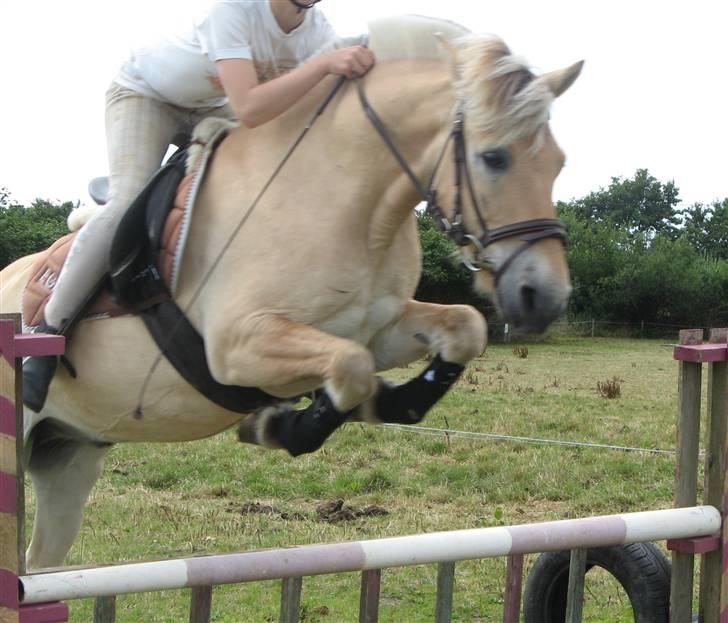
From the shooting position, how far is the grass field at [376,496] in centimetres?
525

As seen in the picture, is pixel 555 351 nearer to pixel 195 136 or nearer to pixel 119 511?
pixel 119 511

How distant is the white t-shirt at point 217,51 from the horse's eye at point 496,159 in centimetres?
78

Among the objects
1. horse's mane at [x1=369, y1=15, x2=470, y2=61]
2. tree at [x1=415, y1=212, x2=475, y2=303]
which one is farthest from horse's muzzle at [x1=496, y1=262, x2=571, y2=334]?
tree at [x1=415, y1=212, x2=475, y2=303]

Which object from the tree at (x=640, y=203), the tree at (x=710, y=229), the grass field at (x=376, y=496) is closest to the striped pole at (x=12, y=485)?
the grass field at (x=376, y=496)

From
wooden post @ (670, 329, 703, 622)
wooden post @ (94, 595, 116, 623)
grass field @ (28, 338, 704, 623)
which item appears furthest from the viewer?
grass field @ (28, 338, 704, 623)

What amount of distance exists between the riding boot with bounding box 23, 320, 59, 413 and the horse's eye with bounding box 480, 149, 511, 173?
1572 millimetres

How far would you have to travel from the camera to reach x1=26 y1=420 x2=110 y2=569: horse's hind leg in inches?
147

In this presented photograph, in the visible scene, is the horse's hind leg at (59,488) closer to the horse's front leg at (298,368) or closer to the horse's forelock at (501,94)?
the horse's front leg at (298,368)

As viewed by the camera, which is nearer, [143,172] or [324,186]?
[324,186]

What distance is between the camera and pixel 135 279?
3.03m

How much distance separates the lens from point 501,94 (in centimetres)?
256

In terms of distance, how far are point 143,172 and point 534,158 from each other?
54.4 inches

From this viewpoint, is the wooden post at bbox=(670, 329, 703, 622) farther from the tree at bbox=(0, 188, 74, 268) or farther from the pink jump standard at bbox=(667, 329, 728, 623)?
the tree at bbox=(0, 188, 74, 268)

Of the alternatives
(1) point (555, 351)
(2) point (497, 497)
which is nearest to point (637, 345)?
(1) point (555, 351)
